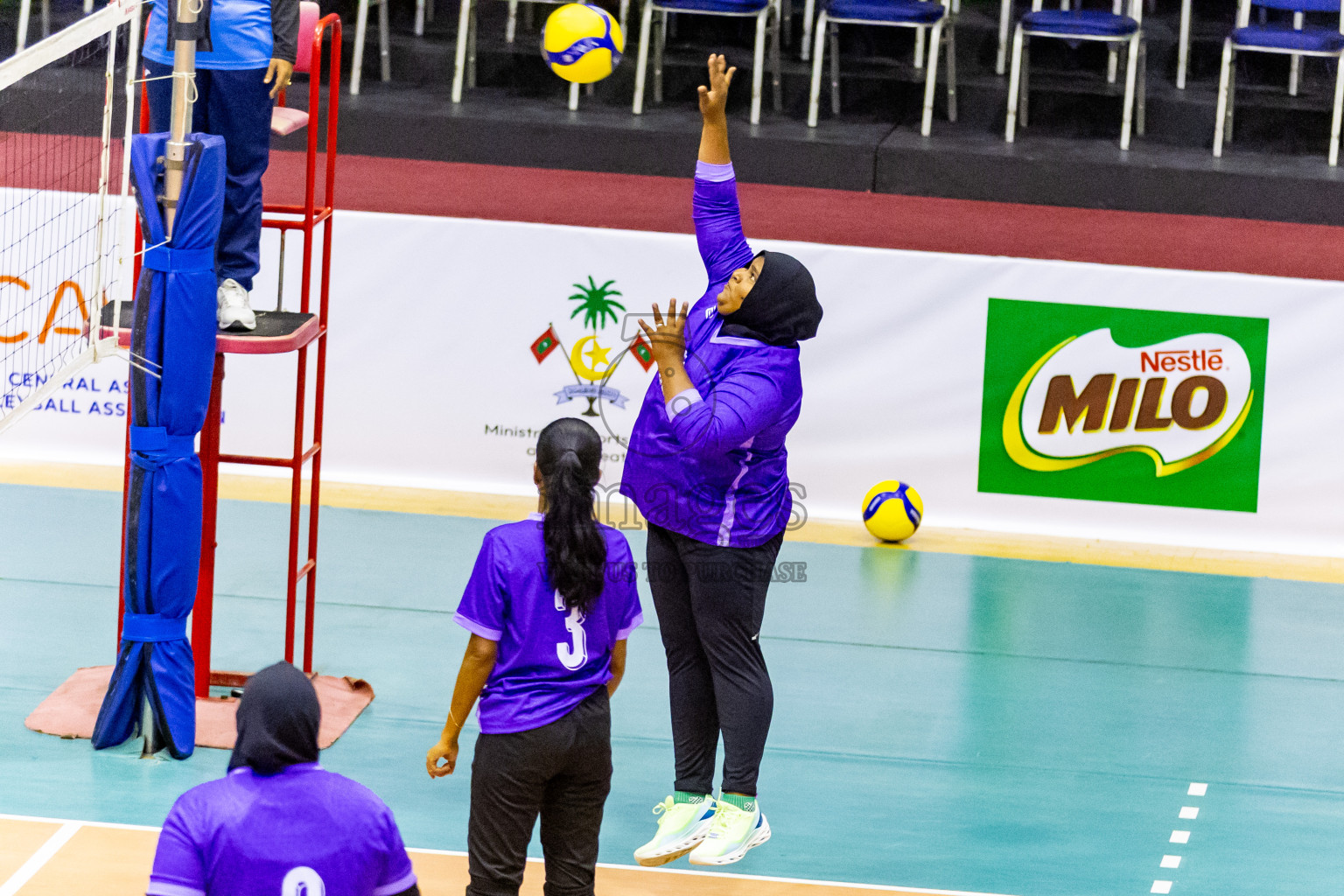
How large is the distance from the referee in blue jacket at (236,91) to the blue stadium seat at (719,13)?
20.3 ft

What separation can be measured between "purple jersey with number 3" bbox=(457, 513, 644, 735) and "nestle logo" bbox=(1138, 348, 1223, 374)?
5148mm

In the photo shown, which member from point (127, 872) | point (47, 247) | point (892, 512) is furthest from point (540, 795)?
point (47, 247)

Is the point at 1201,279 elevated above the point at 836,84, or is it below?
below

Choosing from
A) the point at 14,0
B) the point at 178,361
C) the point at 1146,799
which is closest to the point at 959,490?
the point at 1146,799

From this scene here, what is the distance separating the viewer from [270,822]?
3193 mm

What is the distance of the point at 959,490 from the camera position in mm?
9188

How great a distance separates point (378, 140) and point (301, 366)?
5746 mm

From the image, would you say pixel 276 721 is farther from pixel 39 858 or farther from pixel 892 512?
pixel 892 512

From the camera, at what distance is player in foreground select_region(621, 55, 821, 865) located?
521cm

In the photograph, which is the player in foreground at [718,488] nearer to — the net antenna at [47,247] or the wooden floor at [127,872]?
the wooden floor at [127,872]

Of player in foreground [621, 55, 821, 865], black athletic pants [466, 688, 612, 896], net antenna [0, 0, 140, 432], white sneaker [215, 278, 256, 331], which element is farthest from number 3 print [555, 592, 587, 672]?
net antenna [0, 0, 140, 432]

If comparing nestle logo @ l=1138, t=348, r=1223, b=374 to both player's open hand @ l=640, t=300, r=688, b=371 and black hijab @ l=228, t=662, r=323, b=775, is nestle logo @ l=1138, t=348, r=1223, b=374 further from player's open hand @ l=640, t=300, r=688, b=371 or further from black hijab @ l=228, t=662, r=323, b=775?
black hijab @ l=228, t=662, r=323, b=775

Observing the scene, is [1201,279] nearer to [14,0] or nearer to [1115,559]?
[1115,559]

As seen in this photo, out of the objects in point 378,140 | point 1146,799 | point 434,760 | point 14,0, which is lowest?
point 1146,799
